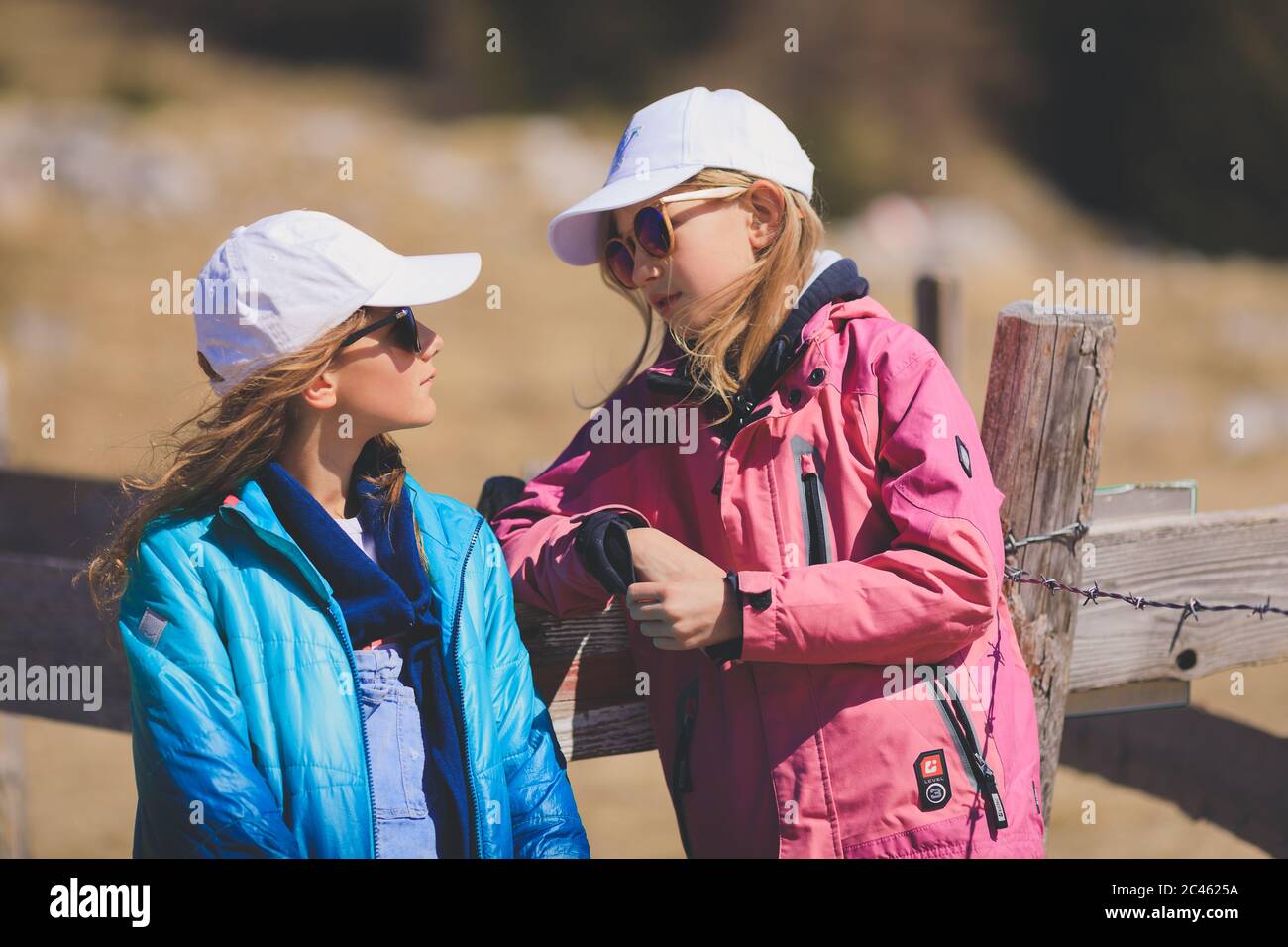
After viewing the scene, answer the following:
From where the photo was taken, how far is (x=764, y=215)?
218cm

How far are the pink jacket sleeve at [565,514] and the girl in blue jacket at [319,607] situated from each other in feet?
0.20

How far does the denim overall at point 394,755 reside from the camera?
74.2 inches

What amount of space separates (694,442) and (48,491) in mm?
2392

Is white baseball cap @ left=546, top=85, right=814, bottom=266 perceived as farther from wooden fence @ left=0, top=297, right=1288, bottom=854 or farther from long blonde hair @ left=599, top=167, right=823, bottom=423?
wooden fence @ left=0, top=297, right=1288, bottom=854

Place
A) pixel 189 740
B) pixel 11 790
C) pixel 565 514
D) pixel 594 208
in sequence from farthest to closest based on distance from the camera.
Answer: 1. pixel 11 790
2. pixel 565 514
3. pixel 594 208
4. pixel 189 740

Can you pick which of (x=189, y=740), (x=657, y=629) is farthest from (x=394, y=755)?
(x=657, y=629)

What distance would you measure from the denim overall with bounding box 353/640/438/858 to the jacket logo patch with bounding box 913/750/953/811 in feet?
2.30

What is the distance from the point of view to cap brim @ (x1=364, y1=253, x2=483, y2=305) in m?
1.98

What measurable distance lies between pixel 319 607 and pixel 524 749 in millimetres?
375

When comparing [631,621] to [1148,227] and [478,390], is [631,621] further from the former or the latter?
[1148,227]

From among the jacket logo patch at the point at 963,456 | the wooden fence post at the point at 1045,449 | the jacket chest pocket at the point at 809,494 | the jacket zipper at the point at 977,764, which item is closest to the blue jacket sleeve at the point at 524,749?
the jacket chest pocket at the point at 809,494

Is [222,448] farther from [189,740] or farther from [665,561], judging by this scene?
[665,561]

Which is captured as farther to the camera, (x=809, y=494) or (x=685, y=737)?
(x=685, y=737)

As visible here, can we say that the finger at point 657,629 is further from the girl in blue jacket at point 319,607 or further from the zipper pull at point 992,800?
the zipper pull at point 992,800
